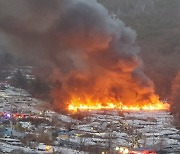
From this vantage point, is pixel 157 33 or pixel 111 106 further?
pixel 157 33

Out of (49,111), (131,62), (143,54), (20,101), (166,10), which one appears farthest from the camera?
(166,10)

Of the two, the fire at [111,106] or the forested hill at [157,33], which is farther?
the forested hill at [157,33]

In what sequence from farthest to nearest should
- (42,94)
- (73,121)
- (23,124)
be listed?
(42,94)
(73,121)
(23,124)

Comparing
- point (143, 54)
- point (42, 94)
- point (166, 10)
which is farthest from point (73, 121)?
point (166, 10)

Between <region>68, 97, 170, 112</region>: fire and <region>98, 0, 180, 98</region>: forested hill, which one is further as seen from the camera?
<region>98, 0, 180, 98</region>: forested hill

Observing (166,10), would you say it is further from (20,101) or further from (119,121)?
(119,121)

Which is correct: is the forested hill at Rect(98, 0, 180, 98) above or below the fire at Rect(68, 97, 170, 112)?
above

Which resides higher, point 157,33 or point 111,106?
point 157,33

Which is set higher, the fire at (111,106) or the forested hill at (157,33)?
the forested hill at (157,33)
